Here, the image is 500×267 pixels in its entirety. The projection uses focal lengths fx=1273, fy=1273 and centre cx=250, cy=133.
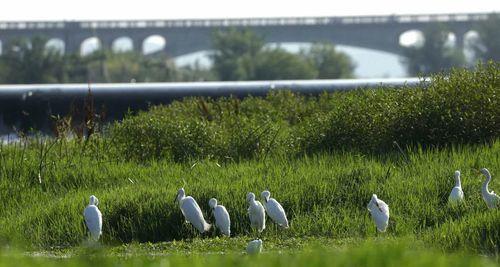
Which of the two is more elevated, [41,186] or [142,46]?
[41,186]

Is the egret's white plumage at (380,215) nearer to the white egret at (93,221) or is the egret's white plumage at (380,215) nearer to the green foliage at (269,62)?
the white egret at (93,221)

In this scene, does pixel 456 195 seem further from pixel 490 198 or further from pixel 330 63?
pixel 330 63

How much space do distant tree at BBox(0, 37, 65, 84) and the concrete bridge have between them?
4305 cm

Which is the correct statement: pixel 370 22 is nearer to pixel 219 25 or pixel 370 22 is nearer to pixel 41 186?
pixel 219 25

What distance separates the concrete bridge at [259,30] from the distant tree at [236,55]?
29891 mm

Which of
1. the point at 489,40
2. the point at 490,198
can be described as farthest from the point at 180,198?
the point at 489,40

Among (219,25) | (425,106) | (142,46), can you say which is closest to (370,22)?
(219,25)

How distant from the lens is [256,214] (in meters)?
14.2

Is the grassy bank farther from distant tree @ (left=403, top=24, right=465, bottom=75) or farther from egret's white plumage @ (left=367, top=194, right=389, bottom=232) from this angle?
distant tree @ (left=403, top=24, right=465, bottom=75)

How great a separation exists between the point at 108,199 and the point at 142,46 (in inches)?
4681

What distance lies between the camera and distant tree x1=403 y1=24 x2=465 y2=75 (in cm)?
11431

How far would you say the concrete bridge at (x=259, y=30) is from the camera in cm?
12888

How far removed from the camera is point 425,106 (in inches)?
→ 791

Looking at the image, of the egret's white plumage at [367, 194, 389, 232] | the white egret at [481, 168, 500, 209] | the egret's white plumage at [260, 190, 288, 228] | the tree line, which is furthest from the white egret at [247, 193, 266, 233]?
the tree line
